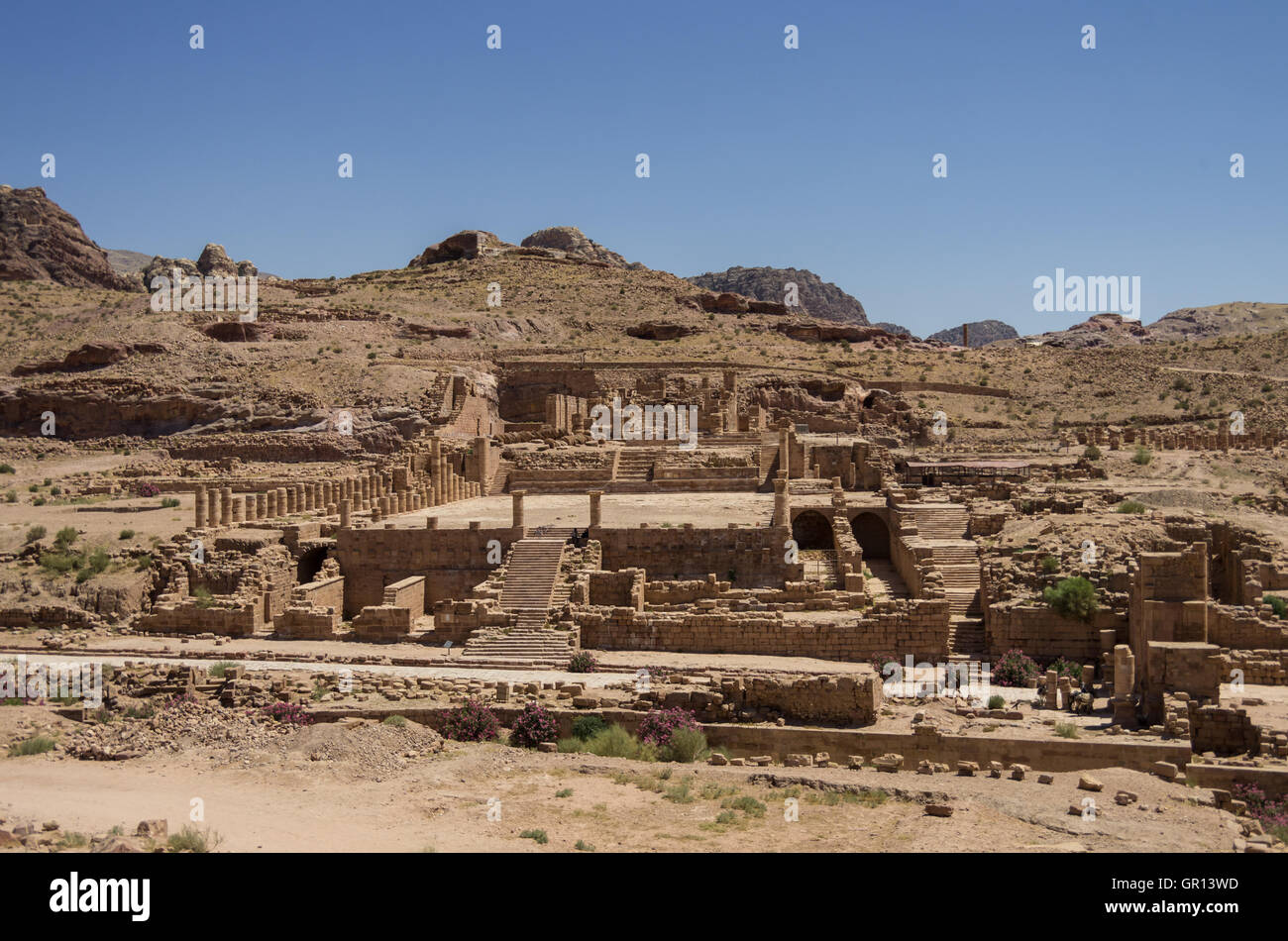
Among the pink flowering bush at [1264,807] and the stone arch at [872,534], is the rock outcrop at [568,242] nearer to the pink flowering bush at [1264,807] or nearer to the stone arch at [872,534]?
the stone arch at [872,534]

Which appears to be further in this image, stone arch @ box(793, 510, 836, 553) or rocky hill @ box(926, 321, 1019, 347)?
rocky hill @ box(926, 321, 1019, 347)

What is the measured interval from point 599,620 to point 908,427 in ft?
98.5

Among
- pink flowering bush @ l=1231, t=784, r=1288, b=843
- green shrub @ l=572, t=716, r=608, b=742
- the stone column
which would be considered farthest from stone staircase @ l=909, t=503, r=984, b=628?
pink flowering bush @ l=1231, t=784, r=1288, b=843

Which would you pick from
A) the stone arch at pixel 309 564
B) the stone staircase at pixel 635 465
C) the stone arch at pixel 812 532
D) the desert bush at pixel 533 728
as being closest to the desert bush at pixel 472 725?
the desert bush at pixel 533 728

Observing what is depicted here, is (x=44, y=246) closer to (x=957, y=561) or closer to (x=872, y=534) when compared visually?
(x=872, y=534)

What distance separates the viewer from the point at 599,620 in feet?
76.7

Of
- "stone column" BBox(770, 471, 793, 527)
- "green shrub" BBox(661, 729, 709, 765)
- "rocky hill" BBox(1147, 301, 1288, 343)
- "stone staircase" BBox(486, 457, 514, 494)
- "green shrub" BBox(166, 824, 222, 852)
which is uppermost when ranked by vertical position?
"rocky hill" BBox(1147, 301, 1288, 343)

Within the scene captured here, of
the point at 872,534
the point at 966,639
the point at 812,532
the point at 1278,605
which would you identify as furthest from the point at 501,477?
the point at 1278,605

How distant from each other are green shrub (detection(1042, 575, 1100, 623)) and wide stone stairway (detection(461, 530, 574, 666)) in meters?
9.31

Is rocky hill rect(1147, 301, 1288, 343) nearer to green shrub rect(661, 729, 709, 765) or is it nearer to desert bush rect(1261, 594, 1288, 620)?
desert bush rect(1261, 594, 1288, 620)

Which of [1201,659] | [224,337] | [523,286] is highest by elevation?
[523,286]

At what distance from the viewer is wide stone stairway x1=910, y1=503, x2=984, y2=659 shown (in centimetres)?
2320
